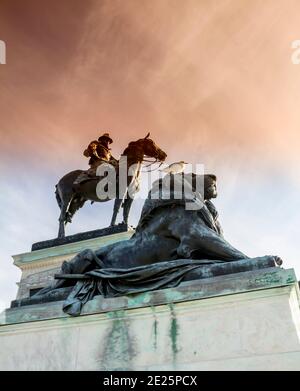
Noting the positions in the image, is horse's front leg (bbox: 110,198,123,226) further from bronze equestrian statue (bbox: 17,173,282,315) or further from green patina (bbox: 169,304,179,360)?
green patina (bbox: 169,304,179,360)

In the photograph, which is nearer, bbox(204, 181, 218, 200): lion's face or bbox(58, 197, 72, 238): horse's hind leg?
bbox(204, 181, 218, 200): lion's face

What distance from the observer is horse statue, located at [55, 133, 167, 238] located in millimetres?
8523

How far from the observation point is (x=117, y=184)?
340 inches

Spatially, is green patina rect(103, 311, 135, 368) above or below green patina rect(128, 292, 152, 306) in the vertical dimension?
below

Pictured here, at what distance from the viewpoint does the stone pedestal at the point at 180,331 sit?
261cm

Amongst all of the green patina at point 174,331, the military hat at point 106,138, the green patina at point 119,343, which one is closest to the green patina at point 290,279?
the green patina at point 174,331

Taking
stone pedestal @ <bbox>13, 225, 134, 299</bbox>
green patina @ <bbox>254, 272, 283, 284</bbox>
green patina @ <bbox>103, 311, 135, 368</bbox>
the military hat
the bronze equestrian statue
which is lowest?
green patina @ <bbox>103, 311, 135, 368</bbox>

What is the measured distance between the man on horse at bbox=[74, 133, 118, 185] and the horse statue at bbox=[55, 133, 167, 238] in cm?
10

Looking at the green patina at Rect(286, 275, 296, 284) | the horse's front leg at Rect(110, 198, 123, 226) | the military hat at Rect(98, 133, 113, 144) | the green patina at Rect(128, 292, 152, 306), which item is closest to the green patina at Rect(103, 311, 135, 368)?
the green patina at Rect(128, 292, 152, 306)

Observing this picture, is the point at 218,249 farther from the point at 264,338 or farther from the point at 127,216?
the point at 127,216

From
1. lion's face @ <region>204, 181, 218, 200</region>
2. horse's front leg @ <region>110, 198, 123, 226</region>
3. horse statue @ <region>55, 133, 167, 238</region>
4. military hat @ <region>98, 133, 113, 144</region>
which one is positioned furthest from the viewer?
military hat @ <region>98, 133, 113, 144</region>

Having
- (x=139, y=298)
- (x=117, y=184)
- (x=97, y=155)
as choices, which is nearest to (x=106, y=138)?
(x=97, y=155)

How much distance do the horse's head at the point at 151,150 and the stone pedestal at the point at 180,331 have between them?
5.53 m

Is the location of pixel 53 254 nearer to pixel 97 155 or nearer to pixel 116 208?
pixel 116 208
